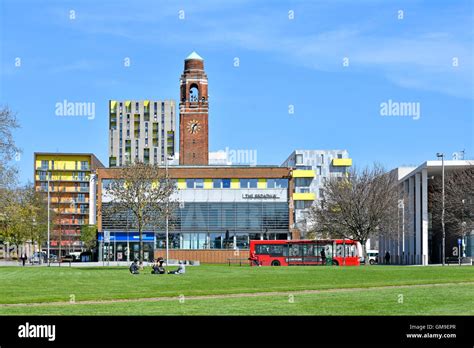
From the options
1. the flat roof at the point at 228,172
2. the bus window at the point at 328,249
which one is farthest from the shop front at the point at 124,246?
the bus window at the point at 328,249

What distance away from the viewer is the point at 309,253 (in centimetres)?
8125

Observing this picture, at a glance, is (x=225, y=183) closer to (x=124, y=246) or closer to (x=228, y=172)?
(x=228, y=172)

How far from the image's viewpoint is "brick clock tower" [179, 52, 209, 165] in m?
127

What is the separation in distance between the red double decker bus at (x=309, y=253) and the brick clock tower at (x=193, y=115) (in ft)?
153

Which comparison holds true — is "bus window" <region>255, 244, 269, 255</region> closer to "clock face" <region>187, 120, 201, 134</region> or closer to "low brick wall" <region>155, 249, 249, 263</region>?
"low brick wall" <region>155, 249, 249, 263</region>

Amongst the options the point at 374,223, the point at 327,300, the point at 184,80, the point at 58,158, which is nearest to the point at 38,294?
the point at 327,300

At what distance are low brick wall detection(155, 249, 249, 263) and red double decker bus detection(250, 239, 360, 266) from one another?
20.3m

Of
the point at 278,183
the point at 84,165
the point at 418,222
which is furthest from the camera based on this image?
the point at 84,165

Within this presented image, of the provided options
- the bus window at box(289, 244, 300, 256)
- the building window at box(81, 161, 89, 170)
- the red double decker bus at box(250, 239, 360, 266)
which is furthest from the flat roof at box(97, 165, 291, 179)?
the building window at box(81, 161, 89, 170)

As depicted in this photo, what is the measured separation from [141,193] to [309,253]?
21493 mm

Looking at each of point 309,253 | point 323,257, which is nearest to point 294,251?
point 309,253
